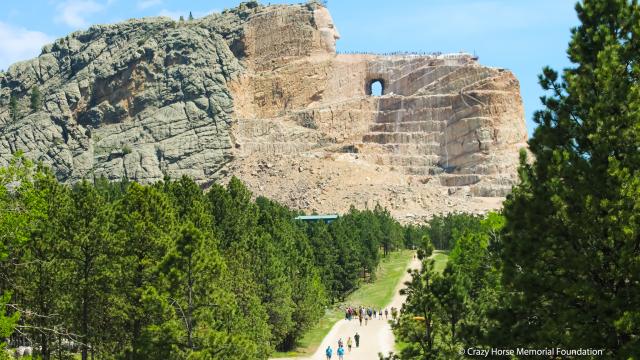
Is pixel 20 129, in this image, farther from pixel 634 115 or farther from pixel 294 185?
pixel 634 115

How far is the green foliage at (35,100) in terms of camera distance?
597ft

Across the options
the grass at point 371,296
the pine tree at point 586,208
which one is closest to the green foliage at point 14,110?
the grass at point 371,296

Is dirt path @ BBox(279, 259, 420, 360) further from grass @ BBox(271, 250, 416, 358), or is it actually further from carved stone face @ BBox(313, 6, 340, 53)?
carved stone face @ BBox(313, 6, 340, 53)

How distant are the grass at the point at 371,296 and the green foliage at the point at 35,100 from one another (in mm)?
95669

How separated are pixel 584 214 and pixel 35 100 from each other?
178355mm

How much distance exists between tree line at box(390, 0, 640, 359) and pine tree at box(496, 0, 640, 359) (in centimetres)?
2

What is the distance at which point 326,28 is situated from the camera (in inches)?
7126

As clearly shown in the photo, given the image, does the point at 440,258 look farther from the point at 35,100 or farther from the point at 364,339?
the point at 35,100

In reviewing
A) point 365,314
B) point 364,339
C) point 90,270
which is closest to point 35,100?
point 365,314

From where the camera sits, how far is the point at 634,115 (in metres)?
19.1

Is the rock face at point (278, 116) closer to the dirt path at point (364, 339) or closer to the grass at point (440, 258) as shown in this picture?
the grass at point (440, 258)

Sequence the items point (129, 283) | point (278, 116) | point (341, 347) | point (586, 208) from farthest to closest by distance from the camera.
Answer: point (278, 116)
point (341, 347)
point (129, 283)
point (586, 208)

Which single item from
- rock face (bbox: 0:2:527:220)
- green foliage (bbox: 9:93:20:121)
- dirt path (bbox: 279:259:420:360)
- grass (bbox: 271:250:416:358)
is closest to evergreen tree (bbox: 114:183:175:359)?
grass (bbox: 271:250:416:358)

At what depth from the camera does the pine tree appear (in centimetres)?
1852
